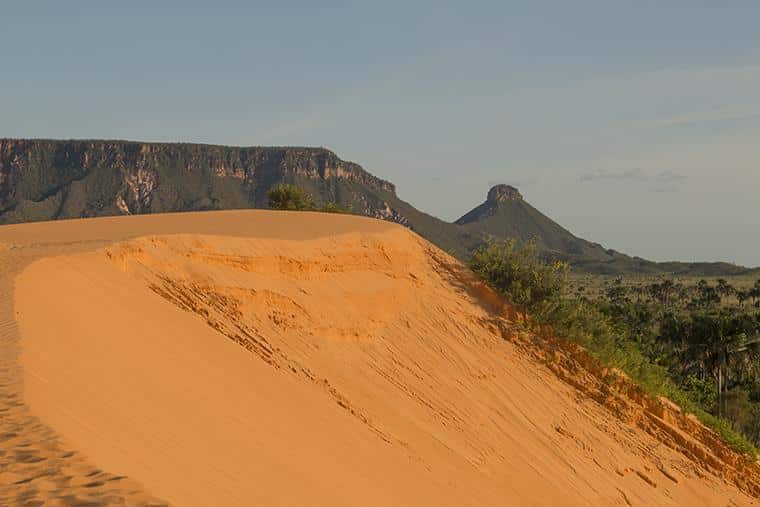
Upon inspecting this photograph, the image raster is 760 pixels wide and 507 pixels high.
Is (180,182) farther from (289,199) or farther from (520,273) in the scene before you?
(520,273)

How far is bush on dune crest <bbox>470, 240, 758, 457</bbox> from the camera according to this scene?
710 inches

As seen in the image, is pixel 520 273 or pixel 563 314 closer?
pixel 563 314

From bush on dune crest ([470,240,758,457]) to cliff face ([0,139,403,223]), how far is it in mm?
105624

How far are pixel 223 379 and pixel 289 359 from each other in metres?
3.43

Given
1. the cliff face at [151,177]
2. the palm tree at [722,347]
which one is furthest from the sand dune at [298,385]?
the cliff face at [151,177]

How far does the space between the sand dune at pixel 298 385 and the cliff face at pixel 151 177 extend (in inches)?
4181

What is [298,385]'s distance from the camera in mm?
11836

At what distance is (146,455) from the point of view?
6285mm

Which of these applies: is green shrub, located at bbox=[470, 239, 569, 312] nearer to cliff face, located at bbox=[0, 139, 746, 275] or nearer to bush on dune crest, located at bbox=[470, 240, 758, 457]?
bush on dune crest, located at bbox=[470, 240, 758, 457]

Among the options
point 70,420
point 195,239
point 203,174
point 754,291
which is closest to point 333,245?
point 195,239

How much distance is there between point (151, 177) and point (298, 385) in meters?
129

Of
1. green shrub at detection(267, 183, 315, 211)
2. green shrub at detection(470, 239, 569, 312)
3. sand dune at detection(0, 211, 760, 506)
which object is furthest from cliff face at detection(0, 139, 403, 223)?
sand dune at detection(0, 211, 760, 506)

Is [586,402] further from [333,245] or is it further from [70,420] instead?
[70,420]

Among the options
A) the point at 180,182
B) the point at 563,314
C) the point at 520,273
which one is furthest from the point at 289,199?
the point at 180,182
